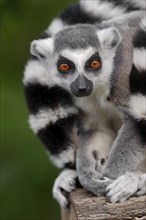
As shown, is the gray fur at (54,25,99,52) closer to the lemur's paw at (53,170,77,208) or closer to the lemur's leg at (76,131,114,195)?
the lemur's leg at (76,131,114,195)

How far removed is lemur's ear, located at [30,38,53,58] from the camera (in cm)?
597

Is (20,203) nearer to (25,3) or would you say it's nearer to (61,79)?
(25,3)

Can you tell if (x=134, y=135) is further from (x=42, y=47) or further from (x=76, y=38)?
(x=42, y=47)

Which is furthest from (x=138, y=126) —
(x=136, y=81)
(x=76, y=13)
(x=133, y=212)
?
(x=76, y=13)

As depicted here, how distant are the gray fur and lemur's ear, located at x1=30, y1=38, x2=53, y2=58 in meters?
0.07

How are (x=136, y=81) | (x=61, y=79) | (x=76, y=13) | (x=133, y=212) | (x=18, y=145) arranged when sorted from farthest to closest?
(x=18, y=145), (x=76, y=13), (x=61, y=79), (x=136, y=81), (x=133, y=212)

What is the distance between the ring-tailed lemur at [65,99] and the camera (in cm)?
580

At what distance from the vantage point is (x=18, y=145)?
8.69m

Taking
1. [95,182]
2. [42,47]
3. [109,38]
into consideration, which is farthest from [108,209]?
[42,47]

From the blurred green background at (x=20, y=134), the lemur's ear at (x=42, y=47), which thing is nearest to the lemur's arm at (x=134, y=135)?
the lemur's ear at (x=42, y=47)

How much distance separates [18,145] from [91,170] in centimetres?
310

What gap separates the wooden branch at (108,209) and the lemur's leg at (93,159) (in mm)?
277

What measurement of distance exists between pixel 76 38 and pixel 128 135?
92 cm

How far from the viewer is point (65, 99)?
603 centimetres
